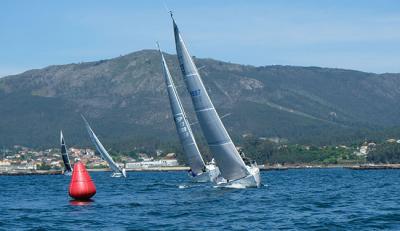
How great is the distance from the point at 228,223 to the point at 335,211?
8.11 m

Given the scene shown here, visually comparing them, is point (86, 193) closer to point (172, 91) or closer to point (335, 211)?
point (335, 211)

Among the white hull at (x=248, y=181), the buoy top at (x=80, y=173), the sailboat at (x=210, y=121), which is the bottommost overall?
the white hull at (x=248, y=181)

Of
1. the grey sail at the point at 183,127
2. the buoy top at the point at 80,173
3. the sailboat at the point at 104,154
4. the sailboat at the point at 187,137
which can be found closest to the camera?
the buoy top at the point at 80,173

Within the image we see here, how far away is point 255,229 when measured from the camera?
38531mm

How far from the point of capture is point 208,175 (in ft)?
262

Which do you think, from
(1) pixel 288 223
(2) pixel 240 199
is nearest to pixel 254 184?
(2) pixel 240 199

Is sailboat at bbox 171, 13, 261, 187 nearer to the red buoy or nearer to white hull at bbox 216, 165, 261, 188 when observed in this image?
white hull at bbox 216, 165, 261, 188

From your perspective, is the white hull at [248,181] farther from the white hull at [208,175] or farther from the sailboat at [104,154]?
the sailboat at [104,154]

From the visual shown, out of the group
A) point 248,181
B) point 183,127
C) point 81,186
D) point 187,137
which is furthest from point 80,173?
point 187,137

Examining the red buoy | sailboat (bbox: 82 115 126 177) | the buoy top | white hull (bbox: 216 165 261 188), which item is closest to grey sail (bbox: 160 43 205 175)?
white hull (bbox: 216 165 261 188)

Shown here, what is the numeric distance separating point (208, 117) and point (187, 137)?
20.6m

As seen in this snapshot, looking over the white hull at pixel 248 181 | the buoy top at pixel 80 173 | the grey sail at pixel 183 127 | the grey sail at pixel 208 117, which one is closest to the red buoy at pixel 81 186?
the buoy top at pixel 80 173

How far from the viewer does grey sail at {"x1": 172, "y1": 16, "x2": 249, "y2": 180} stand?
61.3 metres

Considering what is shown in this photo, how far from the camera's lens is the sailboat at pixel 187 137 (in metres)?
80.2
